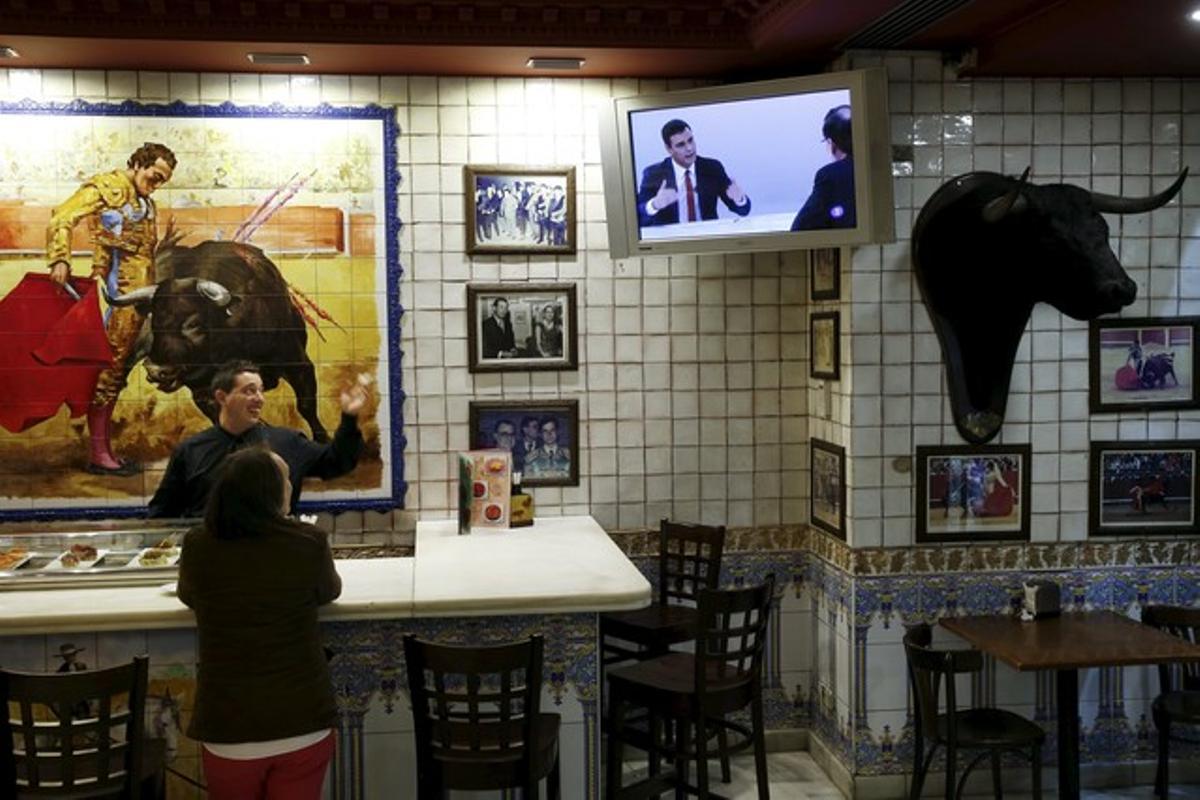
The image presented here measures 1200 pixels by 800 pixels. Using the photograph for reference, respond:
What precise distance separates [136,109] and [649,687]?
3.38 m

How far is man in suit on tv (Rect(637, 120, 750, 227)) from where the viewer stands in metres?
5.32

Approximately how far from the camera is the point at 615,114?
17.6 feet

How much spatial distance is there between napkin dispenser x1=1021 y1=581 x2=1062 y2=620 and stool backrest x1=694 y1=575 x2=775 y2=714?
1365 millimetres

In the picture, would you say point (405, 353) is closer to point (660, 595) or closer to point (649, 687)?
point (660, 595)

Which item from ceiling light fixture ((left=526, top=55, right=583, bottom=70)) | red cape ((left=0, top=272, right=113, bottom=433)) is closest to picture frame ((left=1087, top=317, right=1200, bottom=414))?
ceiling light fixture ((left=526, top=55, right=583, bottom=70))

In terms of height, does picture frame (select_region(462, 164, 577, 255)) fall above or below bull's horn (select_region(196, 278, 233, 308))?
above

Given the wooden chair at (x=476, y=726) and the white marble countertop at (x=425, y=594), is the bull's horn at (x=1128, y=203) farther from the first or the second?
the wooden chair at (x=476, y=726)

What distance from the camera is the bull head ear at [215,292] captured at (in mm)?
5656

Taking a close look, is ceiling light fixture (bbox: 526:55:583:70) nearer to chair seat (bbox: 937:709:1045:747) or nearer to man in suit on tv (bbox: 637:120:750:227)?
man in suit on tv (bbox: 637:120:750:227)

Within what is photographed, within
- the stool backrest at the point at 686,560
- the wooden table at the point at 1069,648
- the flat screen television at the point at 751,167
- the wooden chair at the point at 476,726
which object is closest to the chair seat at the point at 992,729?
the wooden table at the point at 1069,648

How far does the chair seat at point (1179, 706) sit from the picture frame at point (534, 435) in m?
2.73

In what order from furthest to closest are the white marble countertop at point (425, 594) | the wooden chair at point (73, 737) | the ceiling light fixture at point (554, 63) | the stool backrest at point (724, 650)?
the ceiling light fixture at point (554, 63) < the stool backrest at point (724, 650) < the white marble countertop at point (425, 594) < the wooden chair at point (73, 737)

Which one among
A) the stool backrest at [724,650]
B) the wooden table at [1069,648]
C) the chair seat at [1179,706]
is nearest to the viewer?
the stool backrest at [724,650]

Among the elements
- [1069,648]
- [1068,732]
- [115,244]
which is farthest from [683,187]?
[1068,732]
